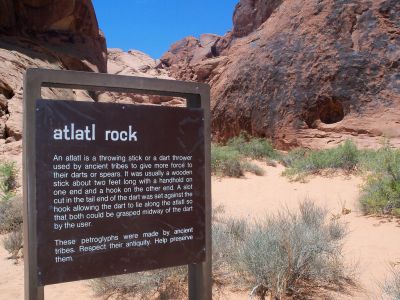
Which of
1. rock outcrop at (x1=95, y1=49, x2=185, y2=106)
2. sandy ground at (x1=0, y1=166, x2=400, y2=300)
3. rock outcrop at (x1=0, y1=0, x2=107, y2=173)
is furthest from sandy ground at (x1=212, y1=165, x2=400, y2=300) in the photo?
rock outcrop at (x1=95, y1=49, x2=185, y2=106)

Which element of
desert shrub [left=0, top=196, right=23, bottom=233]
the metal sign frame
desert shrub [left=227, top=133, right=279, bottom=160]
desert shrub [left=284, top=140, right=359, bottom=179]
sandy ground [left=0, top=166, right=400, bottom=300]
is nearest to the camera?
the metal sign frame

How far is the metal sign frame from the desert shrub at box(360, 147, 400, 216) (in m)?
3.91

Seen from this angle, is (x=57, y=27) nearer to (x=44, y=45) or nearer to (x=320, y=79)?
(x=44, y=45)

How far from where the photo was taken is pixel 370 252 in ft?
15.1

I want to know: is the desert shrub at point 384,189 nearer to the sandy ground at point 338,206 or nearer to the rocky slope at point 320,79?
the sandy ground at point 338,206

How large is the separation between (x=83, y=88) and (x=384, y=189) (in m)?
5.06

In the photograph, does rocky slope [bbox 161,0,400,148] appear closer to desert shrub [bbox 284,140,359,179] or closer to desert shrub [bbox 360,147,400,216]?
desert shrub [bbox 284,140,359,179]

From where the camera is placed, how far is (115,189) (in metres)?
2.30

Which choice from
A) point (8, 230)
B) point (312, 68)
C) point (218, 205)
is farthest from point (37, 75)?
point (312, 68)

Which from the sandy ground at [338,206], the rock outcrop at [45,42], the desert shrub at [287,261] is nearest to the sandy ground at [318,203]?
the sandy ground at [338,206]

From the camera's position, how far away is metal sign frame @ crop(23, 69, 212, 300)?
2162 mm

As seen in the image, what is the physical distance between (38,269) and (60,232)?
22 cm

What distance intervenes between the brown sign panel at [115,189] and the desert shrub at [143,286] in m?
1.19

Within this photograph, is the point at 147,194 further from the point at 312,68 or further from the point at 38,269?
the point at 312,68
